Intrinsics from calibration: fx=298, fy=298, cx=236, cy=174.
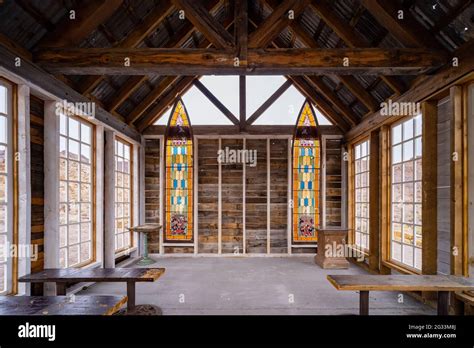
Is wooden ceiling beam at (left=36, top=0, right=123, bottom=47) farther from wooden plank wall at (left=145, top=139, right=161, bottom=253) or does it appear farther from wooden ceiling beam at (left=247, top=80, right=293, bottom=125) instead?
wooden ceiling beam at (left=247, top=80, right=293, bottom=125)

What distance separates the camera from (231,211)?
7.37 metres

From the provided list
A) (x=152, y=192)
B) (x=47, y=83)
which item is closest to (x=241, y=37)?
(x=47, y=83)

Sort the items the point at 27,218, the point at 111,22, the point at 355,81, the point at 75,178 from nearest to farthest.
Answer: the point at 27,218 < the point at 111,22 < the point at 75,178 < the point at 355,81

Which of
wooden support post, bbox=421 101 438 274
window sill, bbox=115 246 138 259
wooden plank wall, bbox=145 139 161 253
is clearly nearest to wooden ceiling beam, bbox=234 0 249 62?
wooden support post, bbox=421 101 438 274

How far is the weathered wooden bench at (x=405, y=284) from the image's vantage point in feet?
9.66

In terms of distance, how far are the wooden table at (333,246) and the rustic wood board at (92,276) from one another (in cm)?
376

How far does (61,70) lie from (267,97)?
15.1 ft

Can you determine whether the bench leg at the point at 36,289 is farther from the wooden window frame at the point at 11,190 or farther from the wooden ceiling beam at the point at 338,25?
the wooden ceiling beam at the point at 338,25

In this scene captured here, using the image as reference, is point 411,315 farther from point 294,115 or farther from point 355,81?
point 294,115

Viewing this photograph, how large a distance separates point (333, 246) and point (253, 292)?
8.02ft

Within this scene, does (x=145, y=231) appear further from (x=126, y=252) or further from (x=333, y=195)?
(x=333, y=195)

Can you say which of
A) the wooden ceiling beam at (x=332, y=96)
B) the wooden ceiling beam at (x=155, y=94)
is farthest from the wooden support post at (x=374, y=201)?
the wooden ceiling beam at (x=155, y=94)

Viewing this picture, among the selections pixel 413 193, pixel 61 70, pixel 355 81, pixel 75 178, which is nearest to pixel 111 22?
pixel 61 70
